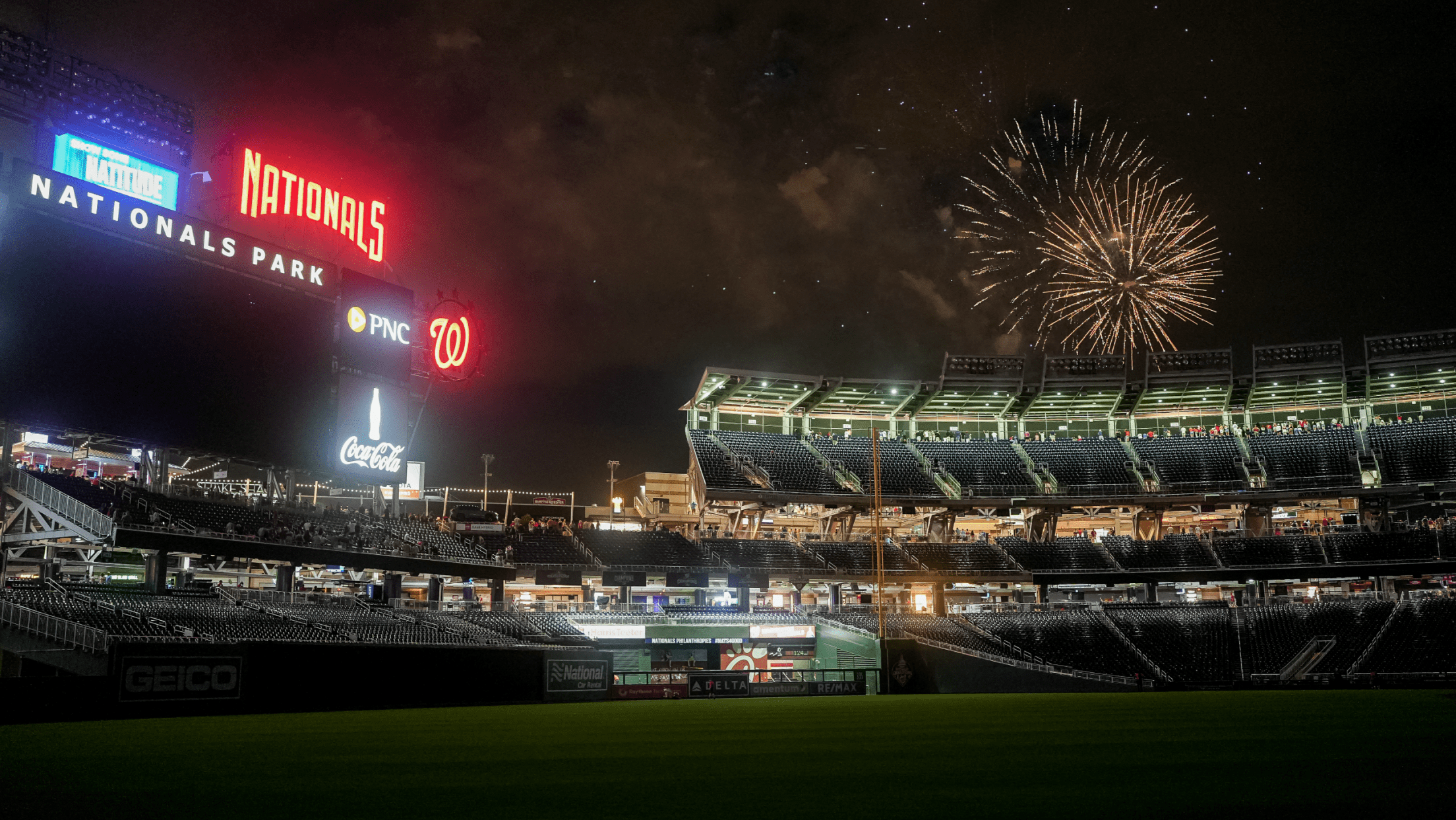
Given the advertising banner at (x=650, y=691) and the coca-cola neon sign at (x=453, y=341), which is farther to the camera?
the coca-cola neon sign at (x=453, y=341)

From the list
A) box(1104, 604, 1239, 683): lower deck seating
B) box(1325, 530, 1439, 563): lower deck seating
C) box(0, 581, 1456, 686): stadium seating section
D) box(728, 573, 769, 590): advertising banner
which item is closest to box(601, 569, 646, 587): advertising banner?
box(0, 581, 1456, 686): stadium seating section

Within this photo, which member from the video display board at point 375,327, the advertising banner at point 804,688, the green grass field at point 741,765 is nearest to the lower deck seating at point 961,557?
the advertising banner at point 804,688

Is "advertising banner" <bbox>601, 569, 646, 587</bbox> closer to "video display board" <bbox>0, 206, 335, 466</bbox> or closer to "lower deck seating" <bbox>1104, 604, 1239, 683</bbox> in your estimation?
"video display board" <bbox>0, 206, 335, 466</bbox>

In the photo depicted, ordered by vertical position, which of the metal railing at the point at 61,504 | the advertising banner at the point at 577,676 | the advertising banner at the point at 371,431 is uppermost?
the advertising banner at the point at 371,431

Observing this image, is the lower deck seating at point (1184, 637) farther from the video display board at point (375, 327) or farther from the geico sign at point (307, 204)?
the geico sign at point (307, 204)

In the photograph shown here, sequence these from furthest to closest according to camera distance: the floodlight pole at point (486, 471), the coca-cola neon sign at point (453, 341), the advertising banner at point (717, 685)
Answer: the floodlight pole at point (486, 471), the coca-cola neon sign at point (453, 341), the advertising banner at point (717, 685)

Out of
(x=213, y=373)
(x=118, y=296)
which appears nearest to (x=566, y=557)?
(x=213, y=373)

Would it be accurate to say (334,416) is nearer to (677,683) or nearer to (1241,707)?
(677,683)
